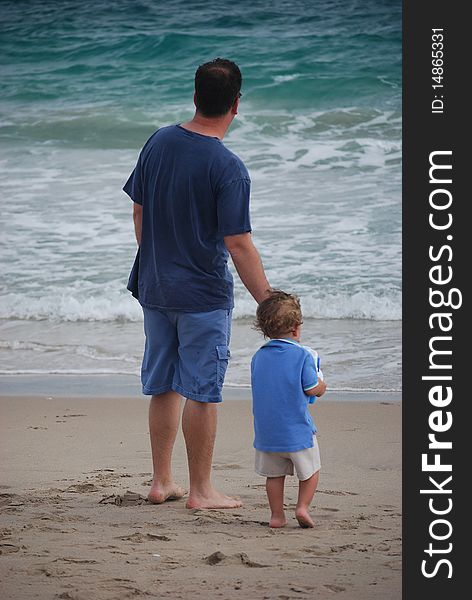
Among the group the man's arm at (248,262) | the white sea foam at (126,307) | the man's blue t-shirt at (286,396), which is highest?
the man's arm at (248,262)

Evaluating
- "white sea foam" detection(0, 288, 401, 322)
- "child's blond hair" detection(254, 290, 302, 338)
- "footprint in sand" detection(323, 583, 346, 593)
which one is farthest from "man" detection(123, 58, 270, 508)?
"white sea foam" detection(0, 288, 401, 322)

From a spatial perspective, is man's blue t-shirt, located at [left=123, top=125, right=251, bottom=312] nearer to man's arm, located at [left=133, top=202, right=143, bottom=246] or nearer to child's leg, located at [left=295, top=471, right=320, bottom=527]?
man's arm, located at [left=133, top=202, right=143, bottom=246]

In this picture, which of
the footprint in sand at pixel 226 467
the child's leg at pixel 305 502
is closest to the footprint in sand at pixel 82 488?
the footprint in sand at pixel 226 467

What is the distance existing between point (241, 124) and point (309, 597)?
11058mm

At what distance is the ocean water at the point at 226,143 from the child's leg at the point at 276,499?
2.71 metres

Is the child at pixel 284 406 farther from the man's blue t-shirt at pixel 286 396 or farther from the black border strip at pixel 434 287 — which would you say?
the black border strip at pixel 434 287

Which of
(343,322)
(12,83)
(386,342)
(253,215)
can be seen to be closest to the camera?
(386,342)

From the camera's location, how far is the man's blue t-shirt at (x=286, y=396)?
3219 millimetres

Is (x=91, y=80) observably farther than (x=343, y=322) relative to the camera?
Yes

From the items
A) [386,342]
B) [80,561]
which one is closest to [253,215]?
[386,342]

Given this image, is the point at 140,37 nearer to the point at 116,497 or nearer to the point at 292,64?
the point at 292,64

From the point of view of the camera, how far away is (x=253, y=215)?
33.8ft

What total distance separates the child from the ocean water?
106 inches

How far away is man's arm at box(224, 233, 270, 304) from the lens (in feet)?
11.1
